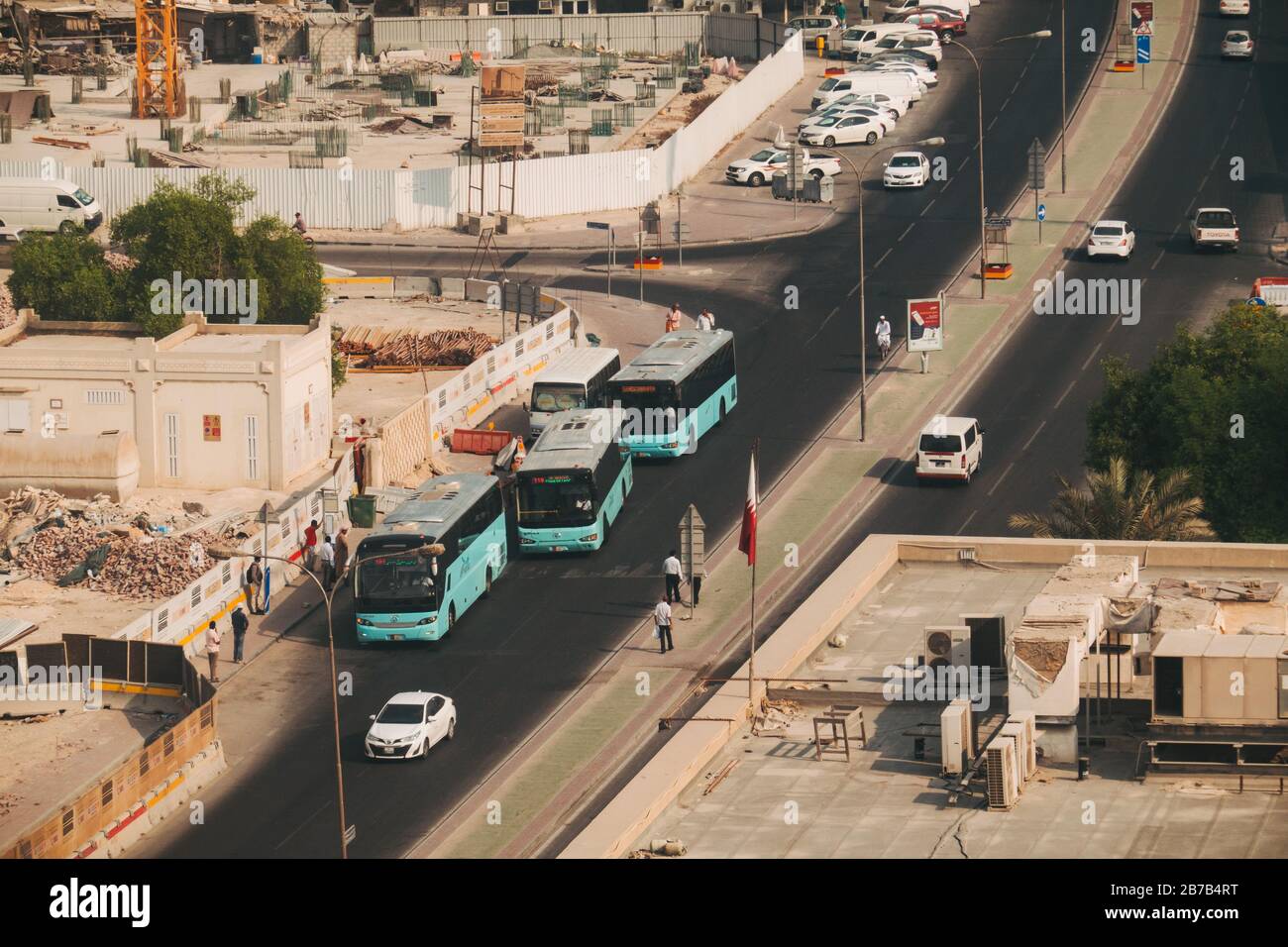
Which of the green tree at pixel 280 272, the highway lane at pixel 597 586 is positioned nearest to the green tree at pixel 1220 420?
the highway lane at pixel 597 586

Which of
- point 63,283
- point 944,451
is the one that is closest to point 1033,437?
point 944,451

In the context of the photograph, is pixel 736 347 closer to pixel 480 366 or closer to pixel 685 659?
pixel 480 366

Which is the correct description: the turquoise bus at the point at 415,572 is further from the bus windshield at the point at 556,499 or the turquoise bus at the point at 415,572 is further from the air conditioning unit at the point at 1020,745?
the air conditioning unit at the point at 1020,745

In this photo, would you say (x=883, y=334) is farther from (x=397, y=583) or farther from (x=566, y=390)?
(x=397, y=583)

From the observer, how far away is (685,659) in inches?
2347

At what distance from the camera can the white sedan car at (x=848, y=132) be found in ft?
349

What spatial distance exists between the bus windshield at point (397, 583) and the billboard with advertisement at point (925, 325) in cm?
2512

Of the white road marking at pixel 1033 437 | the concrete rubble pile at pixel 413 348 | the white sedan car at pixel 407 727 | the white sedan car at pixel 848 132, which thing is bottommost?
the white sedan car at pixel 407 727

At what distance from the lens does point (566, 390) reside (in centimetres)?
A: 7362

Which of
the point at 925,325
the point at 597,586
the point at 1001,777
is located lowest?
the point at 597,586

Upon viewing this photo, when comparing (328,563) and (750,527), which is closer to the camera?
(750,527)

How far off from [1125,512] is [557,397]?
1988 cm

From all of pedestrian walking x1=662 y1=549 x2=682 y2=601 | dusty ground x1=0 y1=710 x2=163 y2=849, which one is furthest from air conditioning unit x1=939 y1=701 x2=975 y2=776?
pedestrian walking x1=662 y1=549 x2=682 y2=601

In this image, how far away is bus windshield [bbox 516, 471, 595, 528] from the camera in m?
65.2
